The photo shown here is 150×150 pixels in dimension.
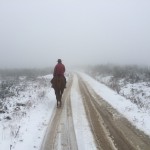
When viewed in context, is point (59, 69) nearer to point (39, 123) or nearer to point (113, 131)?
point (39, 123)

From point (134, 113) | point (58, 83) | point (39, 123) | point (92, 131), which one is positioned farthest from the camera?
point (58, 83)

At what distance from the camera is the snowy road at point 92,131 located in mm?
9547

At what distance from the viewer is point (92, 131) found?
11.1 m

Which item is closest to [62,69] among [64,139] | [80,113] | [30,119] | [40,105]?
[40,105]

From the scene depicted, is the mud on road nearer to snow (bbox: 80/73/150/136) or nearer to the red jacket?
snow (bbox: 80/73/150/136)

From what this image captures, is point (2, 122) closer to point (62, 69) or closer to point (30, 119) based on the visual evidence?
point (30, 119)

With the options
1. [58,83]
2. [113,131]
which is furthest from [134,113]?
[58,83]

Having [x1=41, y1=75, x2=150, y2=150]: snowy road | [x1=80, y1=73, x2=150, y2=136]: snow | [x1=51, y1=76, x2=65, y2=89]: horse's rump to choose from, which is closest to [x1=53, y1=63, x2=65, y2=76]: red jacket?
[x1=51, y1=76, x2=65, y2=89]: horse's rump

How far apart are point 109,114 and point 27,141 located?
5.42m

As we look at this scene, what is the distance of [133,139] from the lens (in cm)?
1026

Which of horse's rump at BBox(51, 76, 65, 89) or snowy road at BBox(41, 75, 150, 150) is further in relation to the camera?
horse's rump at BBox(51, 76, 65, 89)

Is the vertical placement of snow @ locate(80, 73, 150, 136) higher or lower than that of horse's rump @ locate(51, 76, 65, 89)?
lower

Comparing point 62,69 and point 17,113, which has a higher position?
point 62,69

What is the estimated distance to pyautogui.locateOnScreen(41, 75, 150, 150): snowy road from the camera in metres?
9.55
